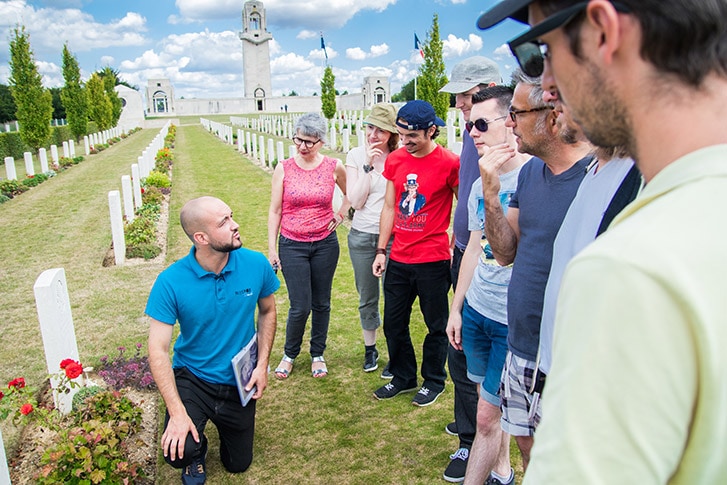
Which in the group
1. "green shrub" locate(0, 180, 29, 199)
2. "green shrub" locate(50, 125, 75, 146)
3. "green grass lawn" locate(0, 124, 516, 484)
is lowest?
"green grass lawn" locate(0, 124, 516, 484)

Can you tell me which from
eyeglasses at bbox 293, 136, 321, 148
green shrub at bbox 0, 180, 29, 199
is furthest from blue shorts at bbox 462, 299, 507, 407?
green shrub at bbox 0, 180, 29, 199

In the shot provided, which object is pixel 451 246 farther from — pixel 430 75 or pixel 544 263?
pixel 430 75

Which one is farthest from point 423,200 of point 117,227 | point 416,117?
point 117,227

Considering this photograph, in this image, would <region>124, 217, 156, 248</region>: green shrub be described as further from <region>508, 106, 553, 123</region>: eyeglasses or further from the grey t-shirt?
<region>508, 106, 553, 123</region>: eyeglasses

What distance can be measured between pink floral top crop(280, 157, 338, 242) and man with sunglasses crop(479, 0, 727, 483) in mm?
3628

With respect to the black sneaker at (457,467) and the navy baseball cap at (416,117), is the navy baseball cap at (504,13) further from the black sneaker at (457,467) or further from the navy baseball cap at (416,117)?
the black sneaker at (457,467)

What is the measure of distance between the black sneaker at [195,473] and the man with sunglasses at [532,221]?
6.17 feet

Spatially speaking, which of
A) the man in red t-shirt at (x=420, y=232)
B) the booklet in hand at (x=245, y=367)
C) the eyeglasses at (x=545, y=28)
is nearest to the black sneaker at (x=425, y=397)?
the man in red t-shirt at (x=420, y=232)

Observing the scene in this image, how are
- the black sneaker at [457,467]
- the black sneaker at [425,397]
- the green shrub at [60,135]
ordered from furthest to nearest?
the green shrub at [60,135] → the black sneaker at [425,397] → the black sneaker at [457,467]

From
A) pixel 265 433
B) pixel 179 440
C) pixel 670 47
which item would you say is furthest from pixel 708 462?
pixel 265 433

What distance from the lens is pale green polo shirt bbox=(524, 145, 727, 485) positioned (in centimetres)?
56

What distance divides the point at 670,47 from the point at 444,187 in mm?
3007

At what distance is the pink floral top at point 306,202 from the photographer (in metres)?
4.28

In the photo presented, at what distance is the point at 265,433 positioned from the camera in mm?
3660
